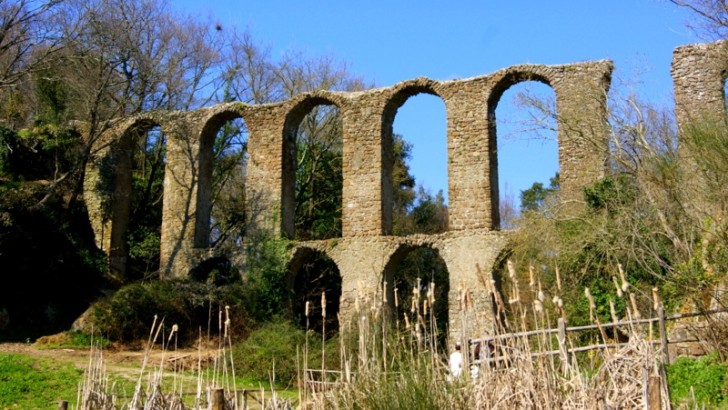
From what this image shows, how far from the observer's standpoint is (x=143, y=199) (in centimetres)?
2348

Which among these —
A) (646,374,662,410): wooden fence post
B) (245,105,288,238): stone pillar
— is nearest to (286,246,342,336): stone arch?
(245,105,288,238): stone pillar

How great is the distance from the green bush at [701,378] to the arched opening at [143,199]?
1274cm

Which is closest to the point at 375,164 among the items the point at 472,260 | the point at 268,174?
the point at 268,174

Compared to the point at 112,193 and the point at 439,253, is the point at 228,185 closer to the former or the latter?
the point at 112,193

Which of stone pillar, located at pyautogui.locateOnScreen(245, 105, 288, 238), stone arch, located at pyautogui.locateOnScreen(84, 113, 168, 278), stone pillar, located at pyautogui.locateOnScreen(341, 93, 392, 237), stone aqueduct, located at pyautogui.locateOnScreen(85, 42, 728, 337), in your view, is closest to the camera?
stone aqueduct, located at pyautogui.locateOnScreen(85, 42, 728, 337)

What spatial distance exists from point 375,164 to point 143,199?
28.1 feet

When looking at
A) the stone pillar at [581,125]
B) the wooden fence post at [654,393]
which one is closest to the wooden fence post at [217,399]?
the wooden fence post at [654,393]

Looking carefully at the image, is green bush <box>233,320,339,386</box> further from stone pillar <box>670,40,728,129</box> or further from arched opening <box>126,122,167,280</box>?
stone pillar <box>670,40,728,129</box>

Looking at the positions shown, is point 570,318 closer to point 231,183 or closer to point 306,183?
point 306,183

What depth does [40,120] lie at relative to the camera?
20.8 meters

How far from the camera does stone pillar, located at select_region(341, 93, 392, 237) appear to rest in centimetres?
1780

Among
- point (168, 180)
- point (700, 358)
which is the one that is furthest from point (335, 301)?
point (700, 358)

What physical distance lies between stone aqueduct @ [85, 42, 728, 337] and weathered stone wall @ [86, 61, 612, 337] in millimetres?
25

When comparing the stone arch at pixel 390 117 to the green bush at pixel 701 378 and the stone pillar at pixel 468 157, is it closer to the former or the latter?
the stone pillar at pixel 468 157
